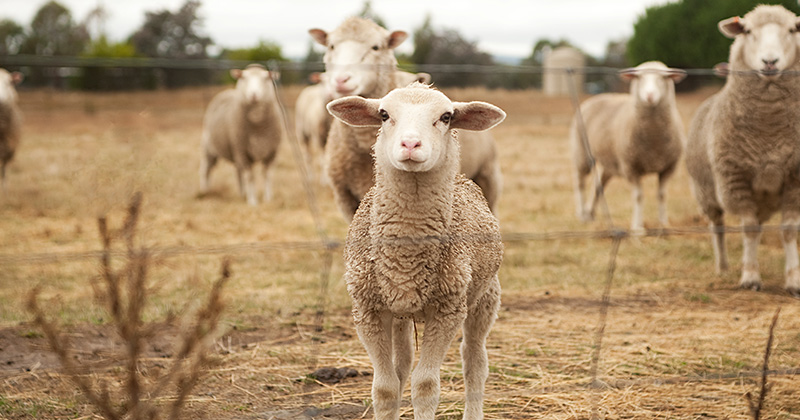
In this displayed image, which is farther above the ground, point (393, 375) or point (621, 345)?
point (393, 375)

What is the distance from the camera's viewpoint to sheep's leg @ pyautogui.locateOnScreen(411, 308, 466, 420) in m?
2.89

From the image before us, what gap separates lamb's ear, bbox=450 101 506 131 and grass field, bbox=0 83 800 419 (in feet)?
3.03

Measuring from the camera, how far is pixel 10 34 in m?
40.1

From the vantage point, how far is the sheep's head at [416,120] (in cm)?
274

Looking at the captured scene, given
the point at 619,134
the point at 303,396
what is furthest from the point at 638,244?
the point at 303,396

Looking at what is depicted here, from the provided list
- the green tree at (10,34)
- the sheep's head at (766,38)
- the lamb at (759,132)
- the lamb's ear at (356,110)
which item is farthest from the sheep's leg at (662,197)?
the green tree at (10,34)

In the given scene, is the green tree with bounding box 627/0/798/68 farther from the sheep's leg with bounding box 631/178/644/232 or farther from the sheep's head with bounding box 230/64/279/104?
the sheep's head with bounding box 230/64/279/104

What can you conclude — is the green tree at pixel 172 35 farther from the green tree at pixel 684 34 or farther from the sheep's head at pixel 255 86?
the sheep's head at pixel 255 86

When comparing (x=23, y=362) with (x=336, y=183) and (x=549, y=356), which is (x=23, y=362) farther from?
(x=549, y=356)

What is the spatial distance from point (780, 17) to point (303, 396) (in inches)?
177

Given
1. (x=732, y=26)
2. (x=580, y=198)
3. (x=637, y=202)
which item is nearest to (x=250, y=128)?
(x=580, y=198)

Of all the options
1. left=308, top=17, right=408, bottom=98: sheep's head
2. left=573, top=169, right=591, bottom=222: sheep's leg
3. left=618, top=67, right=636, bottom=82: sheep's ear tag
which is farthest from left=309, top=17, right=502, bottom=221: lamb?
left=573, top=169, right=591, bottom=222: sheep's leg

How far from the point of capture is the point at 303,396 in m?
3.65

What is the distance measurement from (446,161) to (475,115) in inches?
8.6
